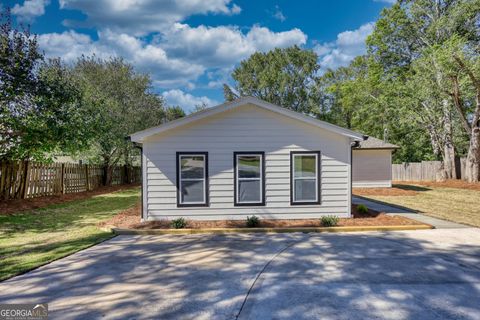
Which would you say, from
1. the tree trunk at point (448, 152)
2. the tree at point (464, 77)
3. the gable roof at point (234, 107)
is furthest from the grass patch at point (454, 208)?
the tree trunk at point (448, 152)

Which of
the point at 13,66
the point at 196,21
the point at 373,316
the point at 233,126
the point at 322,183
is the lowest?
the point at 373,316

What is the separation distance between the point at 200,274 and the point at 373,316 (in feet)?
8.44

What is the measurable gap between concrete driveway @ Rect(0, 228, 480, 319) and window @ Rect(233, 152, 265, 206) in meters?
2.19

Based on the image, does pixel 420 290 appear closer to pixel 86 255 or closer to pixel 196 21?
pixel 86 255

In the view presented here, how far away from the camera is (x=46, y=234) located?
753 cm

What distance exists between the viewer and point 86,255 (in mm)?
5824

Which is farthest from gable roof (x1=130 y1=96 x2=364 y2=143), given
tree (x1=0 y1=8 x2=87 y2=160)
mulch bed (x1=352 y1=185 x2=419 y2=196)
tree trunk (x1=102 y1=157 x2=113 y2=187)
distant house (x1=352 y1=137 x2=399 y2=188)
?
tree trunk (x1=102 y1=157 x2=113 y2=187)

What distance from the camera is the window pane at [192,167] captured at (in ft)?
28.8

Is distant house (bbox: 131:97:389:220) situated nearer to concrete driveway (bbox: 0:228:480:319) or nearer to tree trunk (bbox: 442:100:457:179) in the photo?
concrete driveway (bbox: 0:228:480:319)

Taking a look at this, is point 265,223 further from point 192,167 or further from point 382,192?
point 382,192

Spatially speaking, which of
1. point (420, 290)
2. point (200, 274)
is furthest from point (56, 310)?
point (420, 290)

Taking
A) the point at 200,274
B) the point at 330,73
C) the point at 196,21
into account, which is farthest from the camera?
the point at 330,73

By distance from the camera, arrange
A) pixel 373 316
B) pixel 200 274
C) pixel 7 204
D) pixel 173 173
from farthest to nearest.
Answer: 1. pixel 7 204
2. pixel 173 173
3. pixel 200 274
4. pixel 373 316

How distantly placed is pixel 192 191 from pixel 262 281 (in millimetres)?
4757
